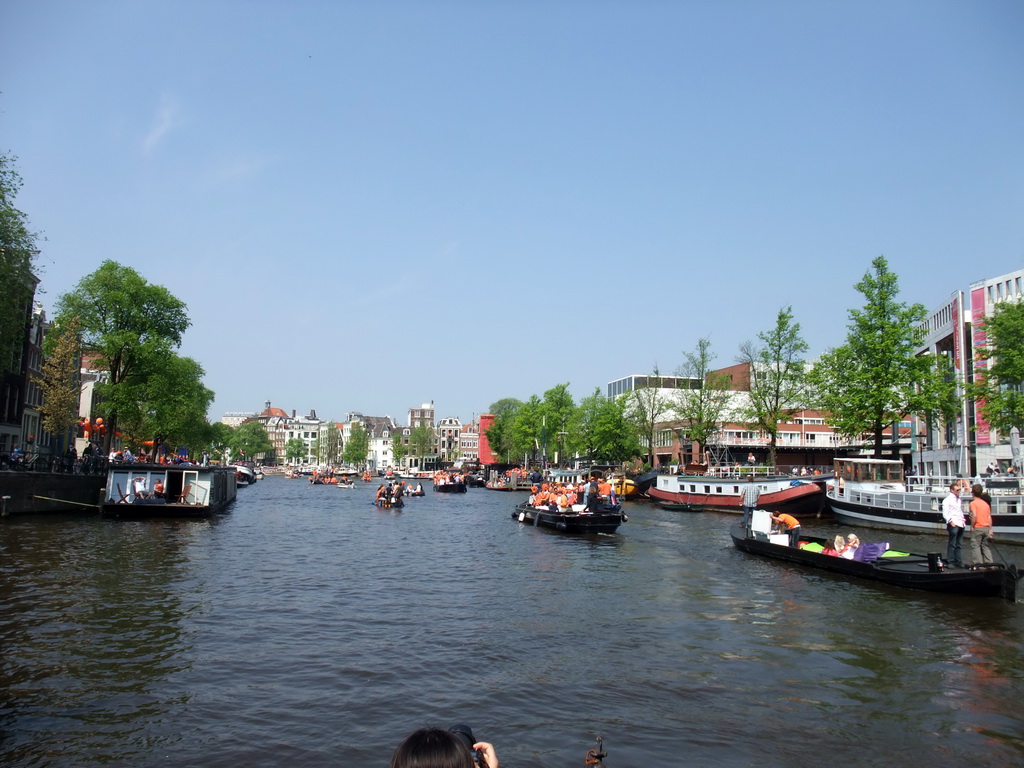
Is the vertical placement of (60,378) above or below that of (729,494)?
above

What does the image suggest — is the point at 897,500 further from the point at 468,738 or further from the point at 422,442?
the point at 422,442

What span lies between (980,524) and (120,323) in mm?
56488

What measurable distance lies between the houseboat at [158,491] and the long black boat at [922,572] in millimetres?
32483

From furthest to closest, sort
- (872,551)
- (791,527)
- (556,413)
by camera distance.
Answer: (556,413) < (791,527) < (872,551)

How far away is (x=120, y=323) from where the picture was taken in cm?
5725

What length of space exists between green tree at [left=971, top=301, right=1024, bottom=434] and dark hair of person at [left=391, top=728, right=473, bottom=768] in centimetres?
4469

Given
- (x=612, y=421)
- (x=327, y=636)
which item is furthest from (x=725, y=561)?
(x=612, y=421)

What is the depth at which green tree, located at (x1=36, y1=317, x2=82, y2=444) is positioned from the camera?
169 ft

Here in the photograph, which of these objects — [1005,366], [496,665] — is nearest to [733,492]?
[1005,366]

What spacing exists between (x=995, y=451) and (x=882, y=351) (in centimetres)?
1701

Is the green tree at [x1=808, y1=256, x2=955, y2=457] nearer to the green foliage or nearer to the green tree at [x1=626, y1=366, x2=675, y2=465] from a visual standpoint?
the green tree at [x1=626, y1=366, x2=675, y2=465]

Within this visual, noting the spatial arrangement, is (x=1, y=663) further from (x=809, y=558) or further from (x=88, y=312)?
(x=88, y=312)

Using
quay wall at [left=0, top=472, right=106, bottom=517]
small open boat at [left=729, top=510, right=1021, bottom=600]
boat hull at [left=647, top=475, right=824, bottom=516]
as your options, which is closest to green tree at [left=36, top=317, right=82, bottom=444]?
quay wall at [left=0, top=472, right=106, bottom=517]

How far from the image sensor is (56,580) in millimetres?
20359
